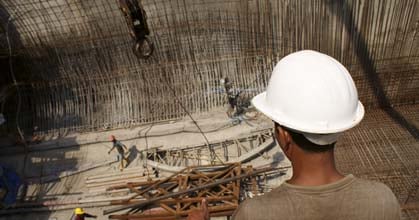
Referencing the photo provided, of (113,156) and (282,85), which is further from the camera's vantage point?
(113,156)

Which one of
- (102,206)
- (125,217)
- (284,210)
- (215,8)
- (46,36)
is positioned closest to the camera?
(284,210)

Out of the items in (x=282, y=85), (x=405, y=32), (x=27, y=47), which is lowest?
(x=405, y=32)

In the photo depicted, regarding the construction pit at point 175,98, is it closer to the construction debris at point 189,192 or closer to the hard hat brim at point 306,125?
the construction debris at point 189,192

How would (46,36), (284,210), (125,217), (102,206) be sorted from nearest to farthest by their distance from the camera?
1. (284,210)
2. (125,217)
3. (102,206)
4. (46,36)

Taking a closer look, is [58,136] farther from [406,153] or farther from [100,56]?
[406,153]

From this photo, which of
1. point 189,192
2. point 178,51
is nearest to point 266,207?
point 189,192

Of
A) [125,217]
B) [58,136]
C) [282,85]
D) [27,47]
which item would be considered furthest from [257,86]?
[282,85]

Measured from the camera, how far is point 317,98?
161cm

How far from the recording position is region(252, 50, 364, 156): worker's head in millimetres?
1611

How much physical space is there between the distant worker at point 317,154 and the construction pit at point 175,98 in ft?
12.4

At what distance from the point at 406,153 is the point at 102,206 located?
514 cm

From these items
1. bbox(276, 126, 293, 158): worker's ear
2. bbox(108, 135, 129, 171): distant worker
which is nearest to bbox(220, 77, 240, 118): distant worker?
bbox(108, 135, 129, 171): distant worker

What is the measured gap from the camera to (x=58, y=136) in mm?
7410

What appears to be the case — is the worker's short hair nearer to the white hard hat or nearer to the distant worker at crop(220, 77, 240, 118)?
the white hard hat
